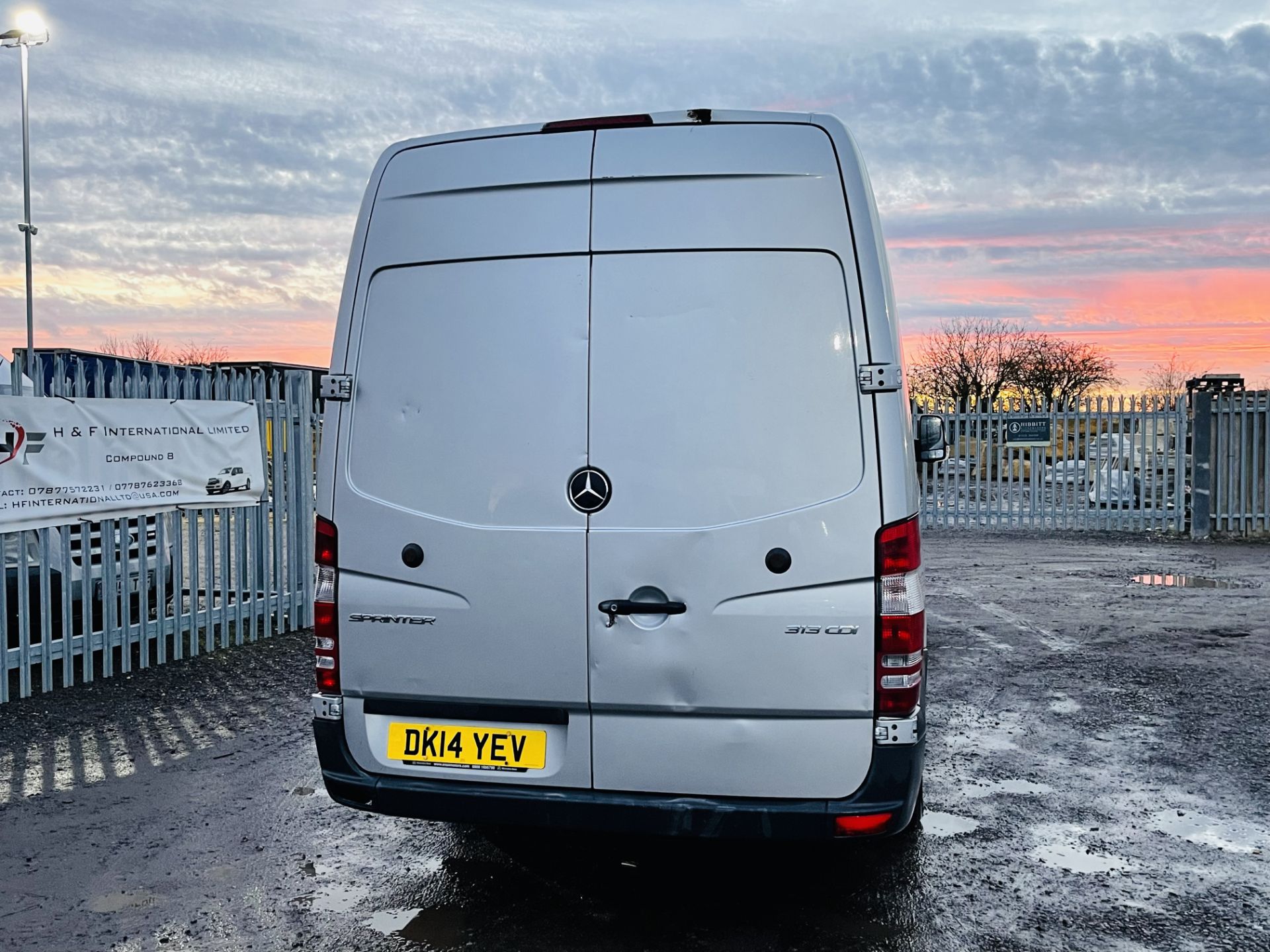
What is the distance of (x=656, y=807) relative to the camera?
3295mm

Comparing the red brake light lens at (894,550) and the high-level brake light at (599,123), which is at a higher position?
the high-level brake light at (599,123)

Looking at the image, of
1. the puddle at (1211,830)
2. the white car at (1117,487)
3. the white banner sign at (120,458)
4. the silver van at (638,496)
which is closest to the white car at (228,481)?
the white banner sign at (120,458)

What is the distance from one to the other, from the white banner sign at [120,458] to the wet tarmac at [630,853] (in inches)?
45.3

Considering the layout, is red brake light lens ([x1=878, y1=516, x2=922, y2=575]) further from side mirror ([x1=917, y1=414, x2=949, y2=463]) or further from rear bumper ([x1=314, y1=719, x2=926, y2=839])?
side mirror ([x1=917, y1=414, x2=949, y2=463])

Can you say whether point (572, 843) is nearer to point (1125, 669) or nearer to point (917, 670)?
point (917, 670)

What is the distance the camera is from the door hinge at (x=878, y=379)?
320 cm

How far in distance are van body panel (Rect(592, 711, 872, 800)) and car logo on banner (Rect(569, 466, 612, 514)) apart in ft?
2.07

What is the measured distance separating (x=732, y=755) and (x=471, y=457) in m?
1.19

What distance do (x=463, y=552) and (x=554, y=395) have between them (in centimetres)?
56

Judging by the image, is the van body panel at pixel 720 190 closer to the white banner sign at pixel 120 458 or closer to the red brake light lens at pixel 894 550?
the red brake light lens at pixel 894 550

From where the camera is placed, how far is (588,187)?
3404mm

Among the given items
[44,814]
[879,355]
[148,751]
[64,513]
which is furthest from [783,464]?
[64,513]

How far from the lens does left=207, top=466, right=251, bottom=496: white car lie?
7770 mm

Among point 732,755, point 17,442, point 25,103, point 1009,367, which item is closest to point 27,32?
point 25,103
